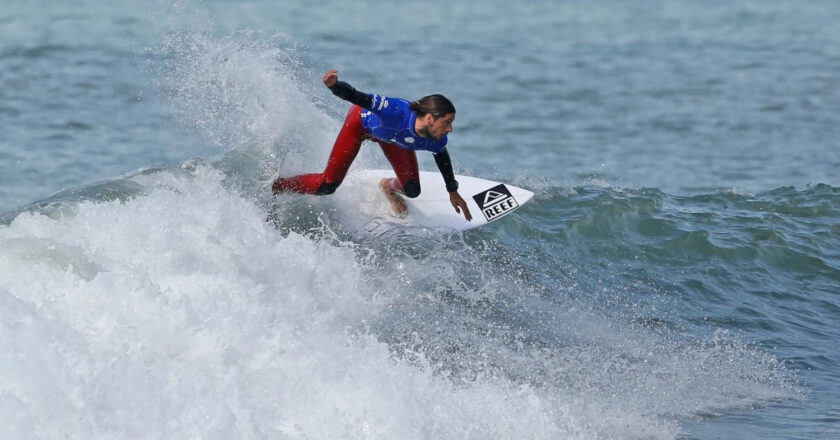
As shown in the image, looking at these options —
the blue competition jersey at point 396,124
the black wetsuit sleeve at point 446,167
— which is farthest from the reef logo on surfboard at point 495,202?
the blue competition jersey at point 396,124

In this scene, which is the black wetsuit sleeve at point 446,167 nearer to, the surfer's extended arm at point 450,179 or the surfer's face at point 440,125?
the surfer's extended arm at point 450,179

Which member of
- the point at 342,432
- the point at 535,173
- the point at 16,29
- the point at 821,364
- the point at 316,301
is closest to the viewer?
the point at 342,432

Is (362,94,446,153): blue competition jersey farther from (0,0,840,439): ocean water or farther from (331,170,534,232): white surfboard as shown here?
(331,170,534,232): white surfboard

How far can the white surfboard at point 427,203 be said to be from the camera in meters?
10.1

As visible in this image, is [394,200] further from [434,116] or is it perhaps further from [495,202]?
[434,116]

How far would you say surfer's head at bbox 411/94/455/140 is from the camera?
27.7 ft

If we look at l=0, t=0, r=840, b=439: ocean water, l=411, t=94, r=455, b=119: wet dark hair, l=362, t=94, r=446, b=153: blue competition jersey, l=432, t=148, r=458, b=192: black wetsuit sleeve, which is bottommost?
l=0, t=0, r=840, b=439: ocean water

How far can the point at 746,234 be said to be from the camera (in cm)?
1184

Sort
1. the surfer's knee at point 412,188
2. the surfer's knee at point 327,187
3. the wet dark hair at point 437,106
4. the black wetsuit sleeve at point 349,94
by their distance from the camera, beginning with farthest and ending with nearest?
1. the surfer's knee at point 412,188
2. the surfer's knee at point 327,187
3. the wet dark hair at point 437,106
4. the black wetsuit sleeve at point 349,94

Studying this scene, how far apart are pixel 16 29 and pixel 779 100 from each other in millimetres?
18314

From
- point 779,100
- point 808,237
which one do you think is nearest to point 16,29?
point 779,100

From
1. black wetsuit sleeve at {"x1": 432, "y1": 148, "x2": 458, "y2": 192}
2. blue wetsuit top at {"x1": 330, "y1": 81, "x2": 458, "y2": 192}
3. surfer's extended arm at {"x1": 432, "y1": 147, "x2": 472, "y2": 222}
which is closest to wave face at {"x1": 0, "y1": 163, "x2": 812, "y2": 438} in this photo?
surfer's extended arm at {"x1": 432, "y1": 147, "x2": 472, "y2": 222}

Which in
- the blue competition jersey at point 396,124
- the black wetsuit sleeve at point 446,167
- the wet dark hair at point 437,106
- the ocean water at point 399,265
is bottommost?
the ocean water at point 399,265

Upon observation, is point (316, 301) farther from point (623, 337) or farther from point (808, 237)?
point (808, 237)
